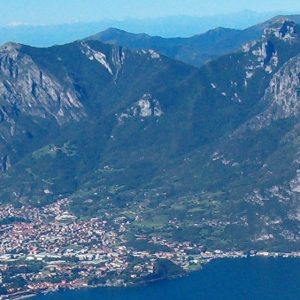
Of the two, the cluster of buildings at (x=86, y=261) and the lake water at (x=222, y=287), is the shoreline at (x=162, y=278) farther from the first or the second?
the lake water at (x=222, y=287)

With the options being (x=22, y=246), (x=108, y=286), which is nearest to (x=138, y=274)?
(x=108, y=286)

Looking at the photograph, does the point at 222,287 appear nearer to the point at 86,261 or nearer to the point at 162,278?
the point at 162,278

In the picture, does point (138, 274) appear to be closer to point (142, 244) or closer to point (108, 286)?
point (108, 286)

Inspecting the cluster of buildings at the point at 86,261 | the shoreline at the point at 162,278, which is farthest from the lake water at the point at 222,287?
the cluster of buildings at the point at 86,261

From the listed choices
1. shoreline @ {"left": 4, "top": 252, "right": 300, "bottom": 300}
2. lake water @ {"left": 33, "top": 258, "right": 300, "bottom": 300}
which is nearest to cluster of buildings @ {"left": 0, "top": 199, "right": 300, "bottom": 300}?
shoreline @ {"left": 4, "top": 252, "right": 300, "bottom": 300}

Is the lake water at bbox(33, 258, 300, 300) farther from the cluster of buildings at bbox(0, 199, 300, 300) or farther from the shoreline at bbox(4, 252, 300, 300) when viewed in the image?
the cluster of buildings at bbox(0, 199, 300, 300)

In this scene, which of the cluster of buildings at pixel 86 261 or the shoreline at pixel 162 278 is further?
the cluster of buildings at pixel 86 261

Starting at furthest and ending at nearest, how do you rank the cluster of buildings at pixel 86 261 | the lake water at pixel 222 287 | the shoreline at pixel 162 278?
the cluster of buildings at pixel 86 261
the shoreline at pixel 162 278
the lake water at pixel 222 287

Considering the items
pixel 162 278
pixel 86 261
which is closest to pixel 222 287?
pixel 162 278
